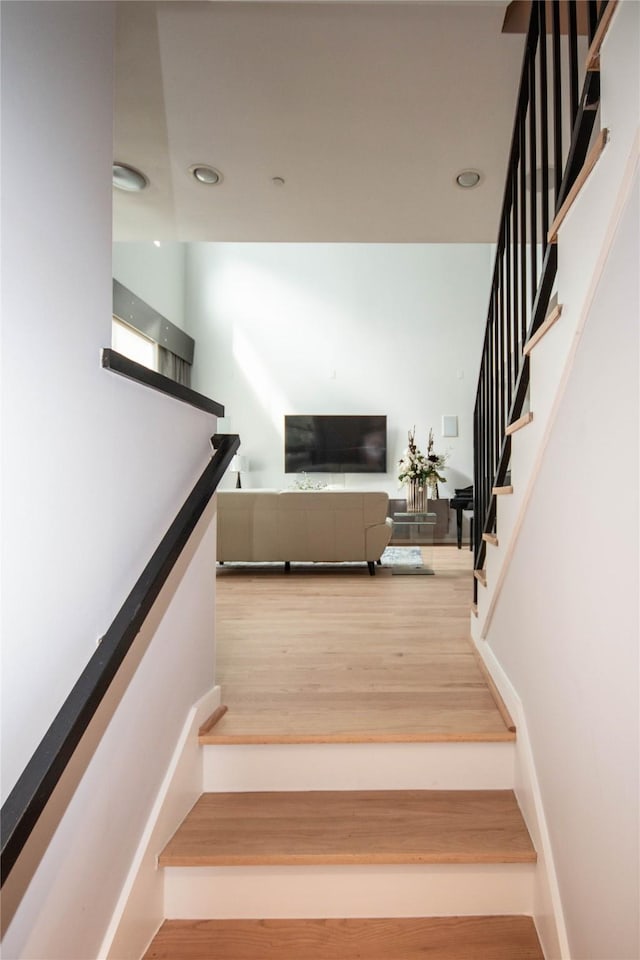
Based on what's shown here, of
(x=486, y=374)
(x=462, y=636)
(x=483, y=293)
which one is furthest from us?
(x=483, y=293)

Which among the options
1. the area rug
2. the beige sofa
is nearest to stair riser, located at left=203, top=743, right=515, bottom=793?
the beige sofa

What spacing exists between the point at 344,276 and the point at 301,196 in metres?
5.16

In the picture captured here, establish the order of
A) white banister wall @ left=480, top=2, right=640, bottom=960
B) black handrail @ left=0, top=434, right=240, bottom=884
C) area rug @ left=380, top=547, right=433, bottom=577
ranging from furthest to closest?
area rug @ left=380, top=547, right=433, bottom=577 < white banister wall @ left=480, top=2, right=640, bottom=960 < black handrail @ left=0, top=434, right=240, bottom=884

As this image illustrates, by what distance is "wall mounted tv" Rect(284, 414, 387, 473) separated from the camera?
24.9ft

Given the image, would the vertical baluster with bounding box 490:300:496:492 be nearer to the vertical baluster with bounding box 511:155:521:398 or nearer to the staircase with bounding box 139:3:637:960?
the vertical baluster with bounding box 511:155:521:398

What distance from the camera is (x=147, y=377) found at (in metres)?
1.25

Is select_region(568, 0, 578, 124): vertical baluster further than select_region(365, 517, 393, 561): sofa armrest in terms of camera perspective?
No

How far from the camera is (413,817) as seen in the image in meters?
1.46

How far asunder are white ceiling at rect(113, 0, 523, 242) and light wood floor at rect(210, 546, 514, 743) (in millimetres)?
2607

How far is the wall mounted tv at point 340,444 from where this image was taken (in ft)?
24.9

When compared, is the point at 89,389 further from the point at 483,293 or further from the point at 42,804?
the point at 483,293

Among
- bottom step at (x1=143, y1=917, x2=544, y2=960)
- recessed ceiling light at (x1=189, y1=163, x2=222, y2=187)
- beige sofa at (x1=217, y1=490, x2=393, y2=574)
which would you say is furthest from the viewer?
beige sofa at (x1=217, y1=490, x2=393, y2=574)

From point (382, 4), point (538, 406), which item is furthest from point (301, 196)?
point (538, 406)

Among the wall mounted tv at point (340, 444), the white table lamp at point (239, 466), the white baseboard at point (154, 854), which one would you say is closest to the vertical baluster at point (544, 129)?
the white baseboard at point (154, 854)
